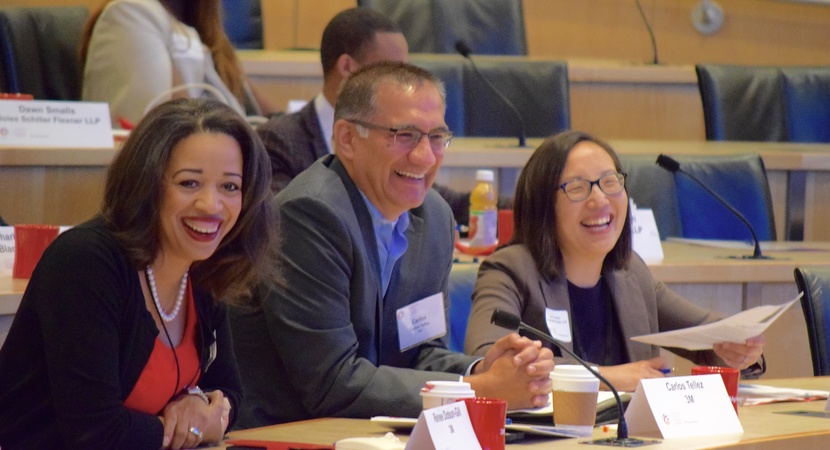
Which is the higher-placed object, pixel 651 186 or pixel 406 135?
pixel 406 135

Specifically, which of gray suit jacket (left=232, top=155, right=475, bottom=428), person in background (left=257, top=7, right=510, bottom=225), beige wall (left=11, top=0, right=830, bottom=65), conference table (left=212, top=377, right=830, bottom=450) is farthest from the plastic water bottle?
beige wall (left=11, top=0, right=830, bottom=65)

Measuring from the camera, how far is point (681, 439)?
1.81 m

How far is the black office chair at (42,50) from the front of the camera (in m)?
4.10

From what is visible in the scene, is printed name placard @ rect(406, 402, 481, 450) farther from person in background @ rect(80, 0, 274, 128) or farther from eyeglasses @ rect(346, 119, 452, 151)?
person in background @ rect(80, 0, 274, 128)

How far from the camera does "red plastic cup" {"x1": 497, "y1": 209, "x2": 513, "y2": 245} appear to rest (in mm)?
3350

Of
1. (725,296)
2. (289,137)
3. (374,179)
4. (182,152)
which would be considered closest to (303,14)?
(289,137)

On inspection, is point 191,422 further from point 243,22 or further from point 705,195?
point 243,22

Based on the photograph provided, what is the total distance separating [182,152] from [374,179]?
0.60m

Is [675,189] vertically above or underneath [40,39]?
underneath

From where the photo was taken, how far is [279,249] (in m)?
Answer: 2.18

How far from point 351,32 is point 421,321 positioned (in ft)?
5.10

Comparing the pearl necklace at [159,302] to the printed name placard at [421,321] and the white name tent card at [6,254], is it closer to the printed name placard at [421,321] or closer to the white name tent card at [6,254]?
the printed name placard at [421,321]

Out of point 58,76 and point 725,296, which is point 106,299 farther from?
point 58,76

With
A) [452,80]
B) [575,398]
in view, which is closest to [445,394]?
[575,398]
